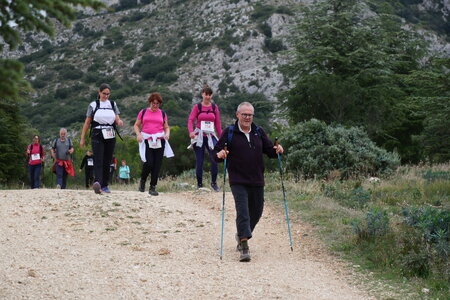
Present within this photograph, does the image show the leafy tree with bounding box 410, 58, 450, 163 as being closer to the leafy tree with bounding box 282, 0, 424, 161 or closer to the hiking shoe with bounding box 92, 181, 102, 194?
the leafy tree with bounding box 282, 0, 424, 161

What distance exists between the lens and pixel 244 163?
7203 mm

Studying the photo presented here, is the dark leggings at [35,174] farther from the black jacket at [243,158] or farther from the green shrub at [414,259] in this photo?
the green shrub at [414,259]

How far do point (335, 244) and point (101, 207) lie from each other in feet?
14.2

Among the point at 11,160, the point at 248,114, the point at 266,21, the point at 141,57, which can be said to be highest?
the point at 266,21

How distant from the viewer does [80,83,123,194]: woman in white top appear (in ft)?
34.6

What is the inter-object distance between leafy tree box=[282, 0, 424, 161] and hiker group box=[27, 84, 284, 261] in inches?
332

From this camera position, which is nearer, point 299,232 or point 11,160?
point 299,232

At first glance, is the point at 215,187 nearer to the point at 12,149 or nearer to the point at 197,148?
the point at 197,148

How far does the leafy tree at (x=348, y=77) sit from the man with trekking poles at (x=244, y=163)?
12794mm

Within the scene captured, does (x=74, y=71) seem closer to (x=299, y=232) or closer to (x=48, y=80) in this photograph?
(x=48, y=80)

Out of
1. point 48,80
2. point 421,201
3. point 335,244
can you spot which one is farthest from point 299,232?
point 48,80

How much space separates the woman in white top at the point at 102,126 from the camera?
34.6 ft

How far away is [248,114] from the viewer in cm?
727

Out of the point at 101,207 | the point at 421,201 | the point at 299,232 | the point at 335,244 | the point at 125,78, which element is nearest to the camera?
the point at 335,244
